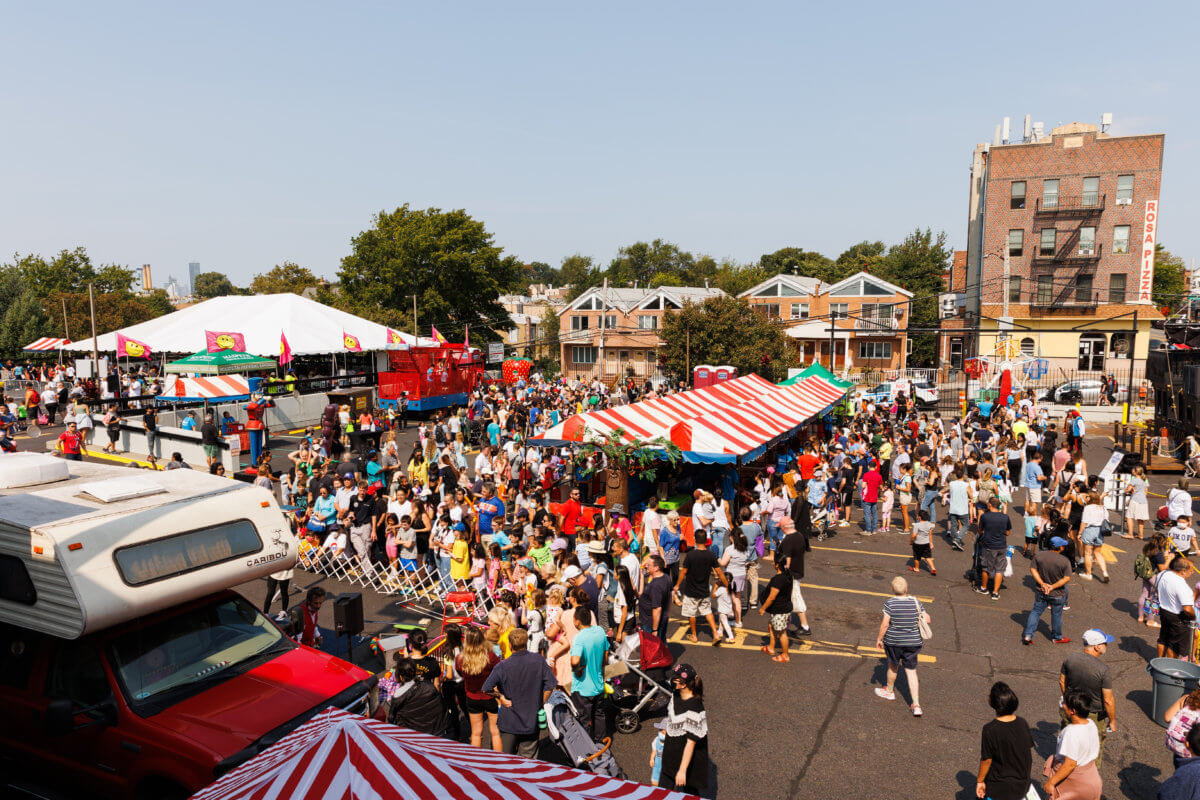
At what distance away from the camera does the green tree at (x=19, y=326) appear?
Answer: 52.8 metres

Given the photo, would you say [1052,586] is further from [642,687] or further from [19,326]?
[19,326]

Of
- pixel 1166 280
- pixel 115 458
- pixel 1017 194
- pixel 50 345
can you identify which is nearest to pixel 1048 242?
pixel 1017 194

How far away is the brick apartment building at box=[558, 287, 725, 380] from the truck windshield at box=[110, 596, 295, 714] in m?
49.6

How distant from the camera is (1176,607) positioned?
874 cm

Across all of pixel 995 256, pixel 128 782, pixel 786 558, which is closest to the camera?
pixel 128 782

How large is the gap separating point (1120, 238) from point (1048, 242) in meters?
4.25

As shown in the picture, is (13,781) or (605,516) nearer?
(13,781)

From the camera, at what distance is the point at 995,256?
50719 mm

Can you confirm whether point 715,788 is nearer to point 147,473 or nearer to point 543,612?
point 543,612

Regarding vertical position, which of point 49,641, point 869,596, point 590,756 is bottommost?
point 869,596

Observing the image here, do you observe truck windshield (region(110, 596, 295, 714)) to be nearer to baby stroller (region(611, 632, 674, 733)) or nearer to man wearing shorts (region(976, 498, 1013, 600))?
baby stroller (region(611, 632, 674, 733))

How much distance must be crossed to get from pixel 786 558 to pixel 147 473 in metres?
7.73

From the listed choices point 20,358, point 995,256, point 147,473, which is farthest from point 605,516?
point 20,358

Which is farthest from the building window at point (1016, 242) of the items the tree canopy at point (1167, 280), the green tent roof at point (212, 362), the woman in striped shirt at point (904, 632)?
the woman in striped shirt at point (904, 632)
